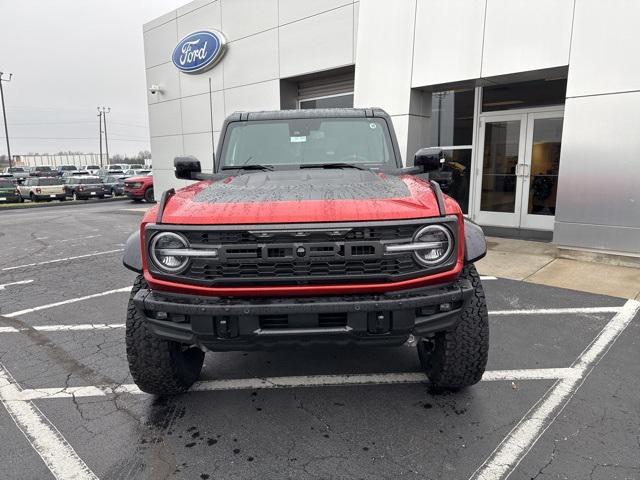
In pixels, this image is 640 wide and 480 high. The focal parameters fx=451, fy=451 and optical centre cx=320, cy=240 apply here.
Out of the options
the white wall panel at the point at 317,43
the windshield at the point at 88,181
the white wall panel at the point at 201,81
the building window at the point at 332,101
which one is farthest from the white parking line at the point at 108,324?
the windshield at the point at 88,181

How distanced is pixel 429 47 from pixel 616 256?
4831mm

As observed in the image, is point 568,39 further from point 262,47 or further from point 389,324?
point 262,47

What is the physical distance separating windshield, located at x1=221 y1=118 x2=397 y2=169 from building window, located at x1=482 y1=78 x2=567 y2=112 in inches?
244

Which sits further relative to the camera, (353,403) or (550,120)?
(550,120)

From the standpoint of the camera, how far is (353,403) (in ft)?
9.91

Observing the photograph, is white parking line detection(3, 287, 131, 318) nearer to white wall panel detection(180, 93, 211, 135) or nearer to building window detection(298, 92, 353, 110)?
building window detection(298, 92, 353, 110)

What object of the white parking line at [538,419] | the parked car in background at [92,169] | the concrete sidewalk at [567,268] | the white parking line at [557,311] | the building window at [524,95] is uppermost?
the building window at [524,95]

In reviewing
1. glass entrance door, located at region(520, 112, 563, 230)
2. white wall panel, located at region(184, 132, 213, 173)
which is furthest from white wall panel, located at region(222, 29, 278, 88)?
glass entrance door, located at region(520, 112, 563, 230)

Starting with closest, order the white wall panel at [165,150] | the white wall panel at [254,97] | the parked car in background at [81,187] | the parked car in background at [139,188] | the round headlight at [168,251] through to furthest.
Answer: the round headlight at [168,251] → the white wall panel at [254,97] → the white wall panel at [165,150] → the parked car in background at [139,188] → the parked car in background at [81,187]

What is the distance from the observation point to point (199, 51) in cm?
1474

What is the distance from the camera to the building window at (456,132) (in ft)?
32.1

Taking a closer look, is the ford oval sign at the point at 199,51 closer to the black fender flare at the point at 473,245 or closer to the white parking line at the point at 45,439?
the white parking line at the point at 45,439

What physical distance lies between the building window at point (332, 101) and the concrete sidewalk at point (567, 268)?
20.2 ft

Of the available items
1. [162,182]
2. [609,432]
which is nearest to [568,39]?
[609,432]
